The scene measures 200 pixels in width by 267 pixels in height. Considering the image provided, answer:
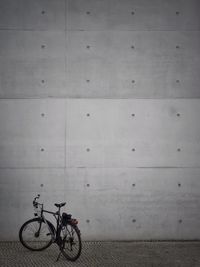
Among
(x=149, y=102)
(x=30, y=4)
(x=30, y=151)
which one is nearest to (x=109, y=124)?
(x=149, y=102)

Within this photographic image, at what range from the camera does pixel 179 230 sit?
9398 millimetres

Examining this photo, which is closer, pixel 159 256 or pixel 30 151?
pixel 159 256

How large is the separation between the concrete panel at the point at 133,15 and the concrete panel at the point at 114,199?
9.33ft

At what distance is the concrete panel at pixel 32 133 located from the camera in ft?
30.3

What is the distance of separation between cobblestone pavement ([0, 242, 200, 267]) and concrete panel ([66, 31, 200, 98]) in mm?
2905

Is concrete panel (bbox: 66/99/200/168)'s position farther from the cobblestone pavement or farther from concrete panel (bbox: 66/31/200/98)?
the cobblestone pavement

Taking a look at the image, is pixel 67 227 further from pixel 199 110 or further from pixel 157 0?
pixel 157 0

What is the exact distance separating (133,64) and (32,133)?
7.91 feet

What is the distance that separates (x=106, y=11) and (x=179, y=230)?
15.0ft

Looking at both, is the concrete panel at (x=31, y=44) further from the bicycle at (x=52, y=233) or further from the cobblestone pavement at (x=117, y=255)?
the cobblestone pavement at (x=117, y=255)

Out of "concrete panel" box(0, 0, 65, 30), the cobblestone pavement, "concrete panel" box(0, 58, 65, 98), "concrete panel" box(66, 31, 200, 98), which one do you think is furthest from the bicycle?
"concrete panel" box(0, 0, 65, 30)

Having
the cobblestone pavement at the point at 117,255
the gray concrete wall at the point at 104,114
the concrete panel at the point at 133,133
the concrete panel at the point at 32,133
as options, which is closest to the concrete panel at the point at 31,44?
the gray concrete wall at the point at 104,114

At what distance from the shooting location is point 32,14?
9.24 meters

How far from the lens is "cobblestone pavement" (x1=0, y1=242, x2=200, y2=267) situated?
7773mm
